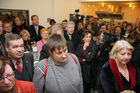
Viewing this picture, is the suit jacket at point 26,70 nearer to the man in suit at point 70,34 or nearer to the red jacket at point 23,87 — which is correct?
the red jacket at point 23,87

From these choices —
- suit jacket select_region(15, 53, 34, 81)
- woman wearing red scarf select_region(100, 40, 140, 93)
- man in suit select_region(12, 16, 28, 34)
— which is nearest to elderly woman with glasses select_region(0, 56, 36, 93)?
suit jacket select_region(15, 53, 34, 81)

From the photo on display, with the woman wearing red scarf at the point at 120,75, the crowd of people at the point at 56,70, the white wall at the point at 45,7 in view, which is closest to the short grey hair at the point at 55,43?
the crowd of people at the point at 56,70

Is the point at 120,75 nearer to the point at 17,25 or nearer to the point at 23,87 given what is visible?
the point at 23,87

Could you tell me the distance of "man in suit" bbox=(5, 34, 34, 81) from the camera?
4.66ft

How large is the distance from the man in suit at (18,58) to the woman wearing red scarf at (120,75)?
1012 millimetres

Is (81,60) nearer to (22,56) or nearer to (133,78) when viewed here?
(133,78)

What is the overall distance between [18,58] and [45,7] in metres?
4.81

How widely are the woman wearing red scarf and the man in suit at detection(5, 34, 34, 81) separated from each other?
1012 millimetres

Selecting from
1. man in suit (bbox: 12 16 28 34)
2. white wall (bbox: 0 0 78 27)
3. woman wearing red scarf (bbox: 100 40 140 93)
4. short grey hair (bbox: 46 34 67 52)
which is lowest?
woman wearing red scarf (bbox: 100 40 140 93)

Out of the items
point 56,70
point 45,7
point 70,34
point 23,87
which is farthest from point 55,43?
point 45,7

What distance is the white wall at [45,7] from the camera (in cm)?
466

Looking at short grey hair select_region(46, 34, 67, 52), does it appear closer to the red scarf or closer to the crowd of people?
the crowd of people

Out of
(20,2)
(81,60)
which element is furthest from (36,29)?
(81,60)

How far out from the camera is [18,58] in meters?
1.46
